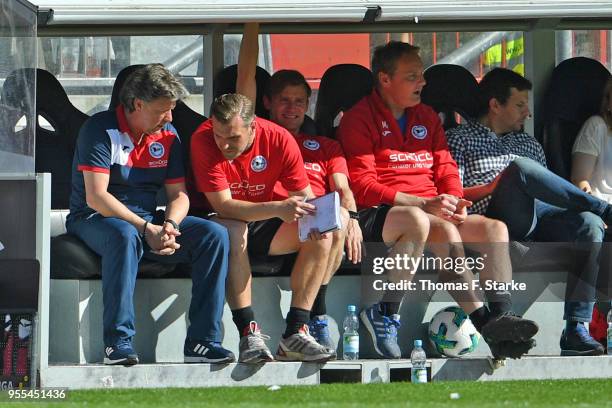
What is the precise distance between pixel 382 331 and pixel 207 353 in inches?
39.4

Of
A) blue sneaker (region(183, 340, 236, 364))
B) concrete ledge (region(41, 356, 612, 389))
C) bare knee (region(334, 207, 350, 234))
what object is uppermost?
bare knee (region(334, 207, 350, 234))

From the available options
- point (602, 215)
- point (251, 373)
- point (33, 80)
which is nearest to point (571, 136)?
point (602, 215)

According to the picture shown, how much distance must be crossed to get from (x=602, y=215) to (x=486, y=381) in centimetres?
126

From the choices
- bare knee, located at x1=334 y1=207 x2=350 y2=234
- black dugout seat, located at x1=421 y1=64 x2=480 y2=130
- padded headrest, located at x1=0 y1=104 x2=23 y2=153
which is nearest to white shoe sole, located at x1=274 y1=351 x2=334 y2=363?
bare knee, located at x1=334 y1=207 x2=350 y2=234

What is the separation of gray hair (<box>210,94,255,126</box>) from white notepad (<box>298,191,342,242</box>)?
0.57 meters

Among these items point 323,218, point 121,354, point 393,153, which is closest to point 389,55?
point 393,153

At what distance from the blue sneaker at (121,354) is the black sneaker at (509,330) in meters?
1.85

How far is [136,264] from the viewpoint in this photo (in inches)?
287

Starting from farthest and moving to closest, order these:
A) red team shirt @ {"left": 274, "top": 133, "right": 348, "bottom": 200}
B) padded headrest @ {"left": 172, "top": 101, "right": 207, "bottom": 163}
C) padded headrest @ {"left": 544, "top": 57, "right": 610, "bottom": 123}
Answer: padded headrest @ {"left": 544, "top": 57, "right": 610, "bottom": 123}, padded headrest @ {"left": 172, "top": 101, "right": 207, "bottom": 163}, red team shirt @ {"left": 274, "top": 133, "right": 348, "bottom": 200}

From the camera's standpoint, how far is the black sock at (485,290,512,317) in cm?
768

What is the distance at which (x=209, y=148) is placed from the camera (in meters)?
7.70

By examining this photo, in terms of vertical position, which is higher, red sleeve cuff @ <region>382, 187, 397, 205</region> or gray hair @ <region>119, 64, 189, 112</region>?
gray hair @ <region>119, 64, 189, 112</region>

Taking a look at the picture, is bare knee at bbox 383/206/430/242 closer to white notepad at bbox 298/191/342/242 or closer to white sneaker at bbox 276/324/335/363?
white notepad at bbox 298/191/342/242

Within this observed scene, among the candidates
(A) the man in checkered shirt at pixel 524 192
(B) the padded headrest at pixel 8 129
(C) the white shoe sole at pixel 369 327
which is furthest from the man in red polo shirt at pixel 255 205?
(A) the man in checkered shirt at pixel 524 192
